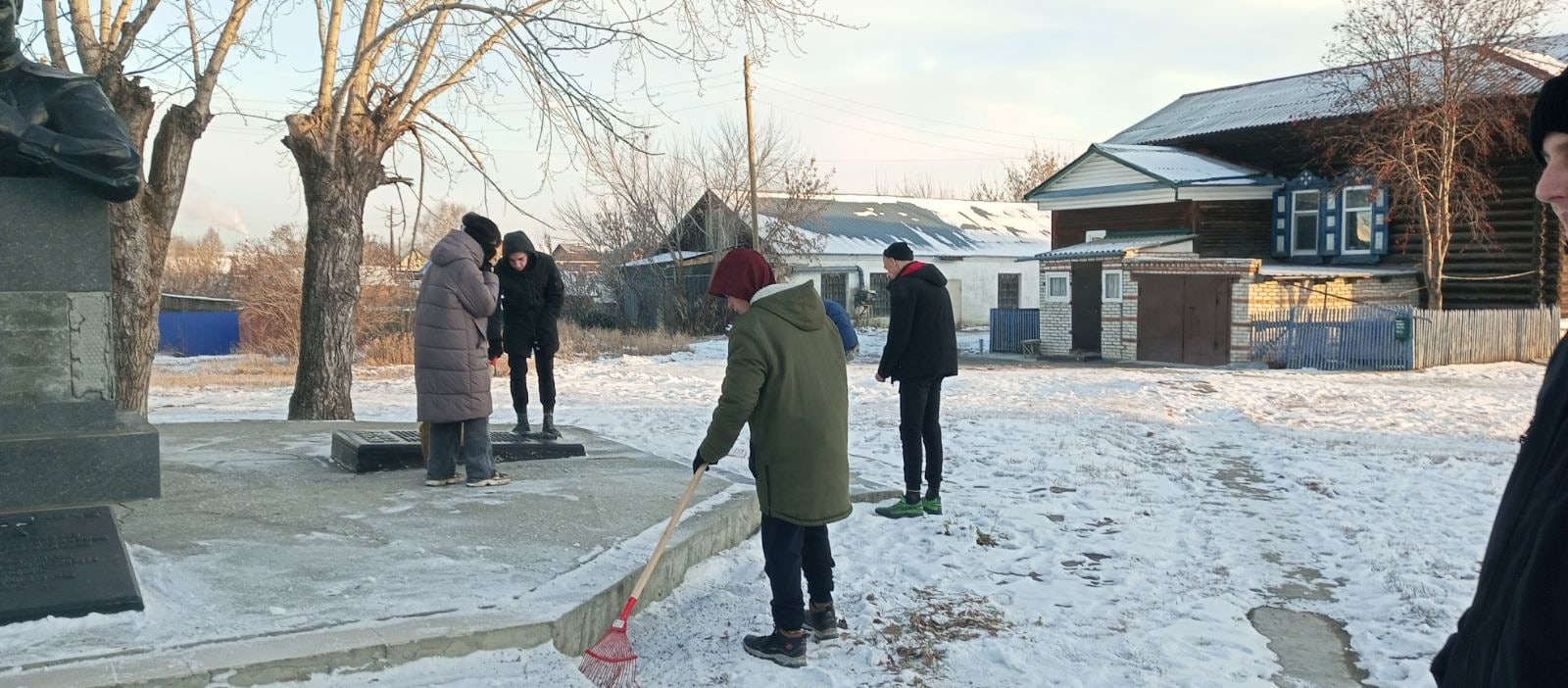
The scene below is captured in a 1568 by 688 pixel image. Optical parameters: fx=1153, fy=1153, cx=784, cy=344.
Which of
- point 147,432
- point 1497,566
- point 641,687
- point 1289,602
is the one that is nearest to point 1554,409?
point 1497,566

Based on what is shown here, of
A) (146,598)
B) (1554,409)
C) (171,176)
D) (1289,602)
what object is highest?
(171,176)

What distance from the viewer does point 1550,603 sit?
1612mm

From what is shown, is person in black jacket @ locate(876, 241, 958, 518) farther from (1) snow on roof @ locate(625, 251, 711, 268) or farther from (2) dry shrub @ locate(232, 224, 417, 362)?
(1) snow on roof @ locate(625, 251, 711, 268)

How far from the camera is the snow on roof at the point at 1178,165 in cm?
2442

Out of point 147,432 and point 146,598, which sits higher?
point 147,432

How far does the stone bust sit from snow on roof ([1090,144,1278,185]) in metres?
21.8

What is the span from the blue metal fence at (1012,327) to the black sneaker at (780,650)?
22.8m

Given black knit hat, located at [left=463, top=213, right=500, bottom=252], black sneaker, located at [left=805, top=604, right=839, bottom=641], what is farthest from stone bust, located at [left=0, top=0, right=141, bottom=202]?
black sneaker, located at [left=805, top=604, right=839, bottom=641]

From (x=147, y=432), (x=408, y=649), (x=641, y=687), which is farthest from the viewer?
(x=147, y=432)

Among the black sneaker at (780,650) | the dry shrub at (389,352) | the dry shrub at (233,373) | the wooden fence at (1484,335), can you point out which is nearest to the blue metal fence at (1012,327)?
the wooden fence at (1484,335)

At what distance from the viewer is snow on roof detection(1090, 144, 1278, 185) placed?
24.4 metres

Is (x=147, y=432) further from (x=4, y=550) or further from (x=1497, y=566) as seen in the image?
(x=1497, y=566)

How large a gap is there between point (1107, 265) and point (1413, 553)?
1775 centimetres

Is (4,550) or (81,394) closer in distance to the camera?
(4,550)
